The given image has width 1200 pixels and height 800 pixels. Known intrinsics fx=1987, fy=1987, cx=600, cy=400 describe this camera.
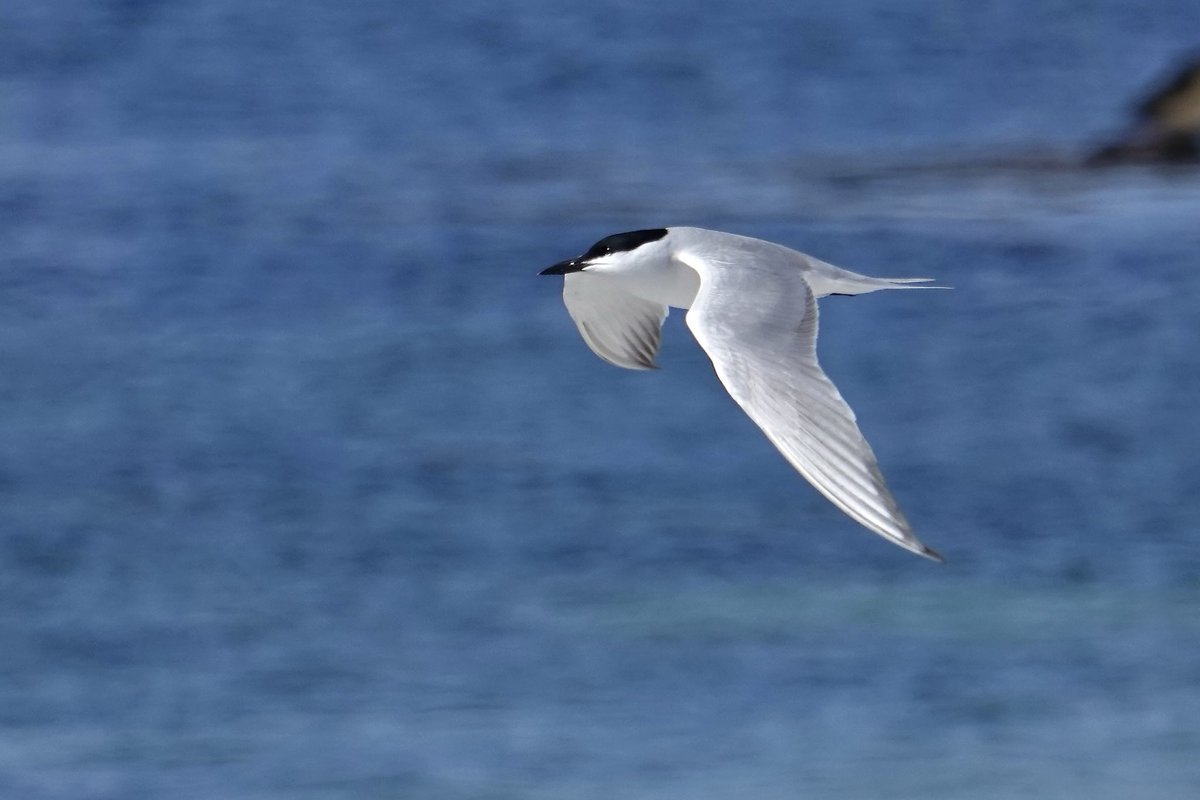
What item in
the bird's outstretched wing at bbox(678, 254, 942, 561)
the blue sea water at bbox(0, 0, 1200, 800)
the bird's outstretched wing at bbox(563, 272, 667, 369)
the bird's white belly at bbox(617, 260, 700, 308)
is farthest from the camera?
the blue sea water at bbox(0, 0, 1200, 800)

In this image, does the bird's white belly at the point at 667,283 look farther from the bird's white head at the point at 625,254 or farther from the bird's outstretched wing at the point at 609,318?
the bird's outstretched wing at the point at 609,318

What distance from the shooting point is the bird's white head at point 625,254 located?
4.37 m

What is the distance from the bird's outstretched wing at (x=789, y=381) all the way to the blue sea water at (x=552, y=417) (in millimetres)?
2832

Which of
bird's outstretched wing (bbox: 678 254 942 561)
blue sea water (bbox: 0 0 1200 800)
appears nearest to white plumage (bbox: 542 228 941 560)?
bird's outstretched wing (bbox: 678 254 942 561)

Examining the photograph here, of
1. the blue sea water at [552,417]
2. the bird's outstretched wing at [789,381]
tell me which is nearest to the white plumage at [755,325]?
the bird's outstretched wing at [789,381]

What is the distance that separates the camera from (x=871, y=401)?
891 cm

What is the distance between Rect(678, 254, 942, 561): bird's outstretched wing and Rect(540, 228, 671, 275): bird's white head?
0.41 ft

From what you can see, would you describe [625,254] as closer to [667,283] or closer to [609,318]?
[667,283]

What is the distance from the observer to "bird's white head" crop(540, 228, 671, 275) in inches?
172

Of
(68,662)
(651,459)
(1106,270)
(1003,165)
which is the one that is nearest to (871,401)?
(651,459)

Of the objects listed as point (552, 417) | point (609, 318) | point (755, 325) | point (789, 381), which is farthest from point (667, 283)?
point (552, 417)

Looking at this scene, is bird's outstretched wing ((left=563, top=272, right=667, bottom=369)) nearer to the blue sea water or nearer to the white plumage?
the white plumage

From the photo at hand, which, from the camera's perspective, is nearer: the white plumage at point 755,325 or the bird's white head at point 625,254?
the white plumage at point 755,325

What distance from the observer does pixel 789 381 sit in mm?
3385
